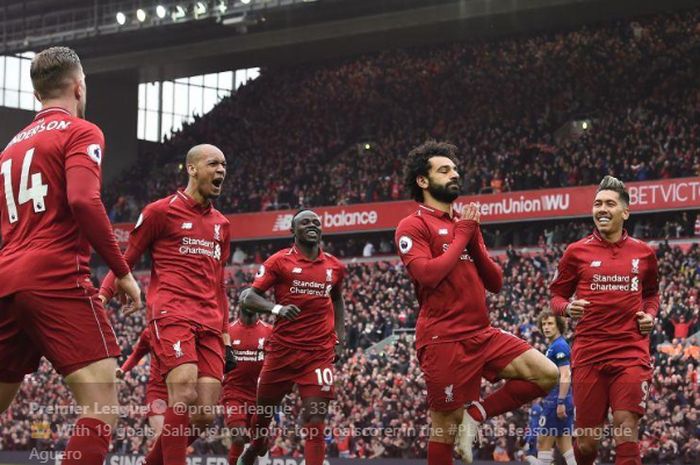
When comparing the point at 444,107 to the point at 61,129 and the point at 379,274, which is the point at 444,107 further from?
the point at 61,129

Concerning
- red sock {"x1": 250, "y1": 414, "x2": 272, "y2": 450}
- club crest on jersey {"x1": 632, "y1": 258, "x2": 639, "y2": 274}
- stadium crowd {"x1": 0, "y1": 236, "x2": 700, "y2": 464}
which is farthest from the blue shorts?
club crest on jersey {"x1": 632, "y1": 258, "x2": 639, "y2": 274}

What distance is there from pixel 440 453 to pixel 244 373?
5.92 meters

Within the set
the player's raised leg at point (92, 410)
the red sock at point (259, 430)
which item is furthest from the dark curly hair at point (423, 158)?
the red sock at point (259, 430)

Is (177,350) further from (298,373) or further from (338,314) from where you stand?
(338,314)

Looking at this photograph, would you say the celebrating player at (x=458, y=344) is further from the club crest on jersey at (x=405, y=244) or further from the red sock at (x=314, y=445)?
the red sock at (x=314, y=445)

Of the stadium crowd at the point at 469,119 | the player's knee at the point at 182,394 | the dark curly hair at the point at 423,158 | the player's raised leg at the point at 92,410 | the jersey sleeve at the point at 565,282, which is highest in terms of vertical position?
the stadium crowd at the point at 469,119

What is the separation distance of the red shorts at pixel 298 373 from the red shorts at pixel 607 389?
2.77 meters

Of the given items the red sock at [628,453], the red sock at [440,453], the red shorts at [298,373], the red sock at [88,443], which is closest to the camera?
the red sock at [88,443]

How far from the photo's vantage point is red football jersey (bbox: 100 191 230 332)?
9.44 meters

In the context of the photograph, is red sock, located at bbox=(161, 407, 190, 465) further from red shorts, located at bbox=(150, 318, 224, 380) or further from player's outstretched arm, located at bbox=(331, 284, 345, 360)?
player's outstretched arm, located at bbox=(331, 284, 345, 360)

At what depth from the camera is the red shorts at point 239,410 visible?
45.2ft

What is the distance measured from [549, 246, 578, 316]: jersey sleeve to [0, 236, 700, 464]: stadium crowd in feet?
28.2

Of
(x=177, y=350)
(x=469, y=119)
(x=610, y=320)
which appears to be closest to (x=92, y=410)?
(x=177, y=350)

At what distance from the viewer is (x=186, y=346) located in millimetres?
9219
